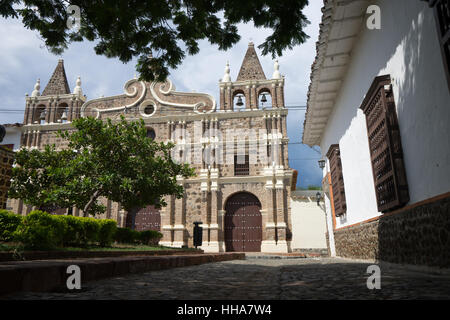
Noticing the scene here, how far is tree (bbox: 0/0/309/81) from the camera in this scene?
12.7 ft

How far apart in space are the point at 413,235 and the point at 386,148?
55.0 inches

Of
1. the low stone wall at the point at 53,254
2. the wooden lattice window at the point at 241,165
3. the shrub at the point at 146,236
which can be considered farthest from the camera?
the wooden lattice window at the point at 241,165

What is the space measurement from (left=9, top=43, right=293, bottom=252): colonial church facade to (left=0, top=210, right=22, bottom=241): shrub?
37.5 feet

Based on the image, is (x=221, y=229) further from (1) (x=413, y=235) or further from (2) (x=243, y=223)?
(1) (x=413, y=235)

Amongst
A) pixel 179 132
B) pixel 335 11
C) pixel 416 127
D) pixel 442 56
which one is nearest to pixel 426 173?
pixel 416 127

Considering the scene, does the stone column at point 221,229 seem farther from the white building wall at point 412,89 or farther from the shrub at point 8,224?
the white building wall at point 412,89

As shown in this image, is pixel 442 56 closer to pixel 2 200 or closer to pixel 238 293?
pixel 238 293

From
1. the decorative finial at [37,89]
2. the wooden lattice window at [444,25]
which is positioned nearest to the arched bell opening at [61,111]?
the decorative finial at [37,89]

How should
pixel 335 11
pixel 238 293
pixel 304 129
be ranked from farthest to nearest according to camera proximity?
pixel 304 129
pixel 335 11
pixel 238 293

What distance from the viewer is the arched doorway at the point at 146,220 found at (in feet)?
63.0

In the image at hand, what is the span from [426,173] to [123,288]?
11.7 feet

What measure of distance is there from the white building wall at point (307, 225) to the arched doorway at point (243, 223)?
6.57ft

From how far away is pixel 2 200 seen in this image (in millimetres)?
6520

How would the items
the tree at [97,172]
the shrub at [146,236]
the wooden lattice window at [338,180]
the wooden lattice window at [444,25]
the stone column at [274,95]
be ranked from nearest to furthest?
the wooden lattice window at [444,25] < the wooden lattice window at [338,180] < the tree at [97,172] < the shrub at [146,236] < the stone column at [274,95]
